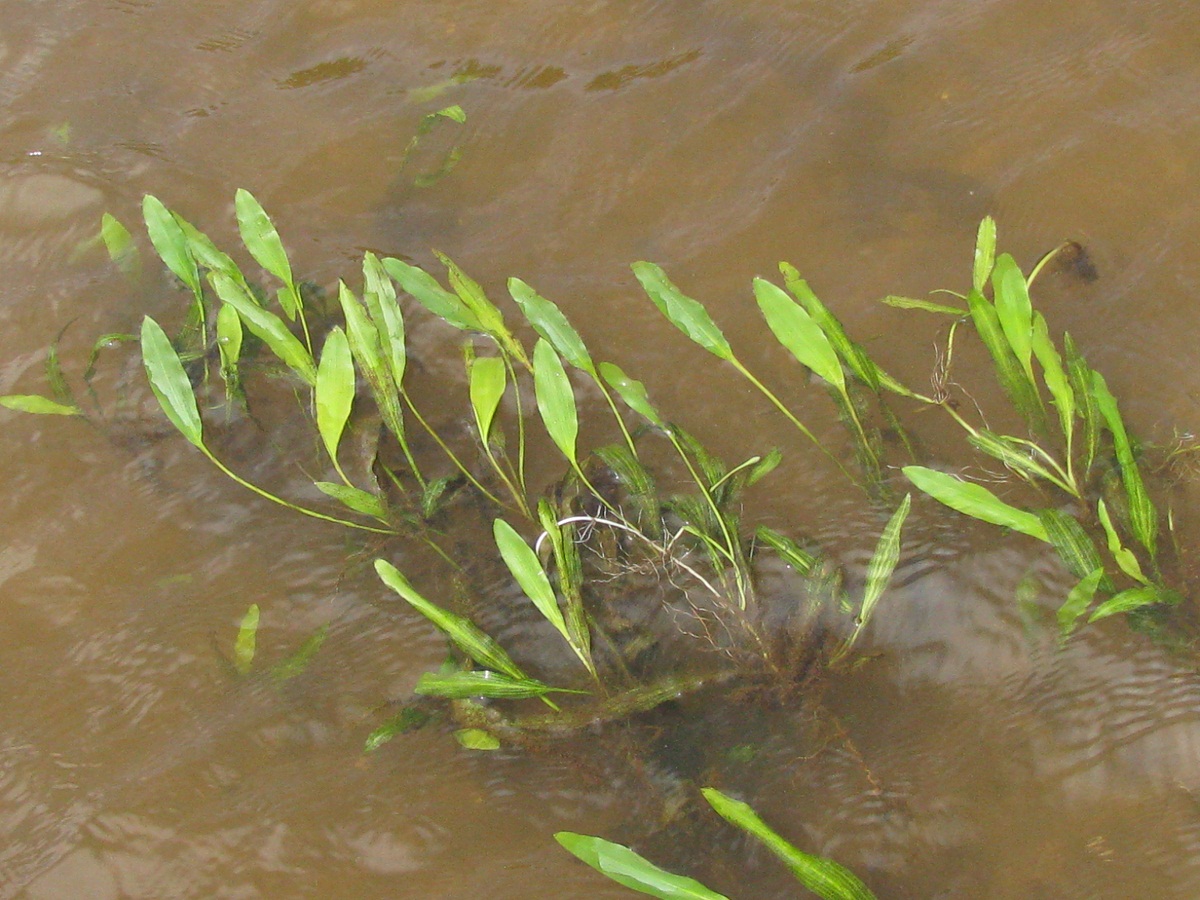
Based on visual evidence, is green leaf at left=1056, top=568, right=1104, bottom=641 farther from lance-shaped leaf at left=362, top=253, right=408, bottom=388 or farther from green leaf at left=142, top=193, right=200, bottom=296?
green leaf at left=142, top=193, right=200, bottom=296

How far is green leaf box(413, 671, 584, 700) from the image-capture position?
1.57 m

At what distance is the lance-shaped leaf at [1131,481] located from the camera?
1.62 m

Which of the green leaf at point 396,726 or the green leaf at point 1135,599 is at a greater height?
the green leaf at point 396,726

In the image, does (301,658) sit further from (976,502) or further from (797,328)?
(976,502)

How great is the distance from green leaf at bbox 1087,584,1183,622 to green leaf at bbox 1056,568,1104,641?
2cm

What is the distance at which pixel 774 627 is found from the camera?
173cm

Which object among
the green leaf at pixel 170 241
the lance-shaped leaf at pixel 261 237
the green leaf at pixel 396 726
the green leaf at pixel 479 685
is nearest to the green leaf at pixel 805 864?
the green leaf at pixel 479 685

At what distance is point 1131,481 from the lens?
164 cm

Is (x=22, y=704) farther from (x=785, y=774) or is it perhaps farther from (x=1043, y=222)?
(x=1043, y=222)

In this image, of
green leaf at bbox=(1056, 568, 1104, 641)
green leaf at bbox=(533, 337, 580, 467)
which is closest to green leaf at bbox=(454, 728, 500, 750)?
green leaf at bbox=(533, 337, 580, 467)

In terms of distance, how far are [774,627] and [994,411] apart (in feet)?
1.75

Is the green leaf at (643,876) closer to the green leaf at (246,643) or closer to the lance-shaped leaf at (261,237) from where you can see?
the green leaf at (246,643)

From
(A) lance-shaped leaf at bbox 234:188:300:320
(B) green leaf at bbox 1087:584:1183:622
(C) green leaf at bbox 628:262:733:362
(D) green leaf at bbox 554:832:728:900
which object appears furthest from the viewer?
(A) lance-shaped leaf at bbox 234:188:300:320

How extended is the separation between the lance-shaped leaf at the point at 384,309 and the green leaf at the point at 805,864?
888mm
